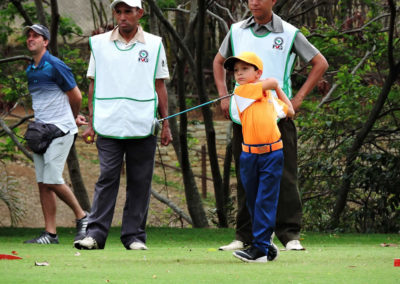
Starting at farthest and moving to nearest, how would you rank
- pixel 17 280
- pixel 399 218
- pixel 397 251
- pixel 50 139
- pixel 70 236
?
pixel 399 218 < pixel 70 236 < pixel 50 139 < pixel 397 251 < pixel 17 280

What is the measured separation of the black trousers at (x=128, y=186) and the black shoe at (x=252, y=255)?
65.2 inches

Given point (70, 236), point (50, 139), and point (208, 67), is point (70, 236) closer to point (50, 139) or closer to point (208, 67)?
point (50, 139)

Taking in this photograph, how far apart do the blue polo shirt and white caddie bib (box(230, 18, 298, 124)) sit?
1.99 metres

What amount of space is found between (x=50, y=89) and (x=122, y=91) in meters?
1.30

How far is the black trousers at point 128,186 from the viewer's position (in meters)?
6.77

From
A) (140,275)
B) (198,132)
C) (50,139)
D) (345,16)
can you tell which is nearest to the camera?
(140,275)

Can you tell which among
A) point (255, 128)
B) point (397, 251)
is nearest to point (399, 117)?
point (397, 251)

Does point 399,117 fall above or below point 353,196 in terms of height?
above

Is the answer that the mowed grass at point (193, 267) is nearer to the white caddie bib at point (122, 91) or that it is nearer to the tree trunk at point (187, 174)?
the white caddie bib at point (122, 91)

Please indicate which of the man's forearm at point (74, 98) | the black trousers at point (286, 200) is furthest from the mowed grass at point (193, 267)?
the man's forearm at point (74, 98)

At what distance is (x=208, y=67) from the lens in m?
27.1

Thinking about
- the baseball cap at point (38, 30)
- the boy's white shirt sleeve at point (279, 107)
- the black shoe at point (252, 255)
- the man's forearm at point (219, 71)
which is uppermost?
the baseball cap at point (38, 30)

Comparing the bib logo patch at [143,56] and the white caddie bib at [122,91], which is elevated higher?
the bib logo patch at [143,56]

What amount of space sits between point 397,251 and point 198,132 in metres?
19.0
